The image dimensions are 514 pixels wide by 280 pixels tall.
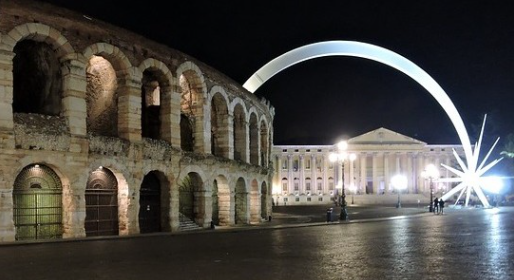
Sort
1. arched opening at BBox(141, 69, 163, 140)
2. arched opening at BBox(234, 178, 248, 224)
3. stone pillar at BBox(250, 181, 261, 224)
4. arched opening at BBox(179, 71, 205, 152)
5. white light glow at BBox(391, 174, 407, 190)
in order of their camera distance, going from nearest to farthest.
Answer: arched opening at BBox(141, 69, 163, 140) → arched opening at BBox(179, 71, 205, 152) → arched opening at BBox(234, 178, 248, 224) → stone pillar at BBox(250, 181, 261, 224) → white light glow at BBox(391, 174, 407, 190)

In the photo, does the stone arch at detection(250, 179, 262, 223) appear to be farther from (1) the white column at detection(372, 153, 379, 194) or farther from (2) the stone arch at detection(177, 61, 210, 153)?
(1) the white column at detection(372, 153, 379, 194)

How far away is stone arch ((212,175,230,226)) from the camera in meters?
37.6

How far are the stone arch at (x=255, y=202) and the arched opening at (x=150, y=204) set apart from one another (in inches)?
495

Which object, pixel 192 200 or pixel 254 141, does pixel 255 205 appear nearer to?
pixel 254 141

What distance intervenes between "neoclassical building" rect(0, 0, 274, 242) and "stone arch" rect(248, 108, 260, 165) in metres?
8.00

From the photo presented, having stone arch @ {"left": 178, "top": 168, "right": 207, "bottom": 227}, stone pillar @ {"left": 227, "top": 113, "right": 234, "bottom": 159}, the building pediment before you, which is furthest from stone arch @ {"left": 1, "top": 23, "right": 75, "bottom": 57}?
the building pediment

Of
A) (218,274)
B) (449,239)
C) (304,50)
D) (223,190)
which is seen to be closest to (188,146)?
(223,190)

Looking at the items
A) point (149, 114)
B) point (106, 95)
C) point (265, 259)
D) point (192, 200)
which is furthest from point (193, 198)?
point (265, 259)

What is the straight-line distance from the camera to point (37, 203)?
25469 millimetres

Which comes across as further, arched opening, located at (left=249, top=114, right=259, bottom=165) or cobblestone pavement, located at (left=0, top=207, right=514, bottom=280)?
arched opening, located at (left=249, top=114, right=259, bottom=165)

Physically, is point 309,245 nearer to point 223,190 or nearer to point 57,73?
point 57,73

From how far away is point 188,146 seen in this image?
3738 cm

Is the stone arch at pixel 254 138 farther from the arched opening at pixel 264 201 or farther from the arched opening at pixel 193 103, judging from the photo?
the arched opening at pixel 193 103

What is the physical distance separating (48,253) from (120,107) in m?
11.4
